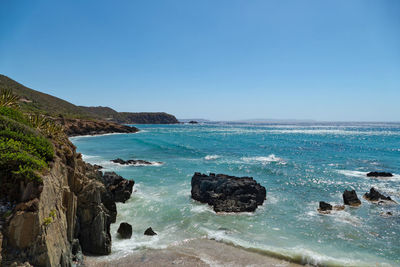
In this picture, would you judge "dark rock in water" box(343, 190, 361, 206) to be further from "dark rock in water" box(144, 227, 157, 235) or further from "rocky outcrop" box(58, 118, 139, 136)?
"rocky outcrop" box(58, 118, 139, 136)

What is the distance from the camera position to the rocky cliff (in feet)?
22.8

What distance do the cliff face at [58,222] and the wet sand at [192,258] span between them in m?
1.05

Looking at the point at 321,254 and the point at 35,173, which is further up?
the point at 35,173

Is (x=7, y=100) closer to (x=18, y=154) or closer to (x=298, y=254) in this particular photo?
(x=18, y=154)

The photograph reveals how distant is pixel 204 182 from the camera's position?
22.2 m

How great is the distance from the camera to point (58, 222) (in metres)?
8.81

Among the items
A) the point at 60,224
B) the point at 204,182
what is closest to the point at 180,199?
the point at 204,182

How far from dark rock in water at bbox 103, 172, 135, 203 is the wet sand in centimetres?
884

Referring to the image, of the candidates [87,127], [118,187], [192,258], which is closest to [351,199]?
[192,258]

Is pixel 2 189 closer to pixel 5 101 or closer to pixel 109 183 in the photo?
pixel 5 101

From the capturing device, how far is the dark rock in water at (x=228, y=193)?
63.7ft

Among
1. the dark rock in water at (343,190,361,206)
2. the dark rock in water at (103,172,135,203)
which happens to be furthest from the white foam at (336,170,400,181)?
the dark rock in water at (103,172,135,203)

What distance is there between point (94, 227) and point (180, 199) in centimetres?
1042

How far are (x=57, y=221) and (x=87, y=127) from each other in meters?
84.6
